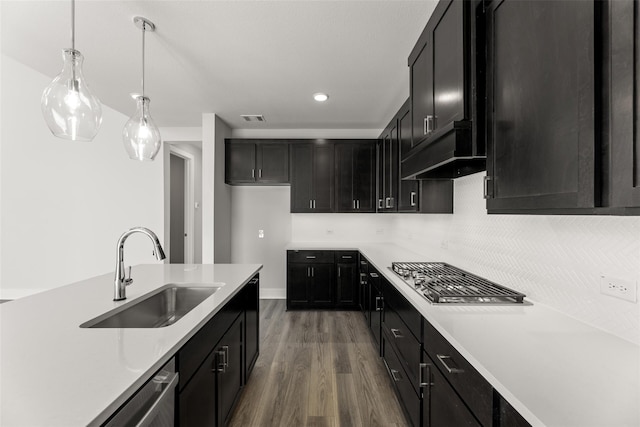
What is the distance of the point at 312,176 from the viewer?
446 cm

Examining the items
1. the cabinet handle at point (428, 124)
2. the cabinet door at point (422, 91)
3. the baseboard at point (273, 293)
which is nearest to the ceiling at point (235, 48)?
the cabinet door at point (422, 91)

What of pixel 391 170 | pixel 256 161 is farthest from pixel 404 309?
pixel 256 161

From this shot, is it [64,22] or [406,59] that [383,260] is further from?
[64,22]

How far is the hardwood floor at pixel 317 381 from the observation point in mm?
2074

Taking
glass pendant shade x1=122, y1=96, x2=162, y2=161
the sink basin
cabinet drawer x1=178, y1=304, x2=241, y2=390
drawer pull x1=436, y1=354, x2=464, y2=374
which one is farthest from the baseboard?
drawer pull x1=436, y1=354, x2=464, y2=374

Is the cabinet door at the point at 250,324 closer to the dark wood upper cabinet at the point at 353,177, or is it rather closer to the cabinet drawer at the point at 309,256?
the cabinet drawer at the point at 309,256

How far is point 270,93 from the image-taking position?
3254mm

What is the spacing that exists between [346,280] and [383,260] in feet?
4.41

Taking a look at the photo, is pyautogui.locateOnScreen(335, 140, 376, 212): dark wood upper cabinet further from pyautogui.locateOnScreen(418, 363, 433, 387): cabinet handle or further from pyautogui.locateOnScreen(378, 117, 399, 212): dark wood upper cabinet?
pyautogui.locateOnScreen(418, 363, 433, 387): cabinet handle

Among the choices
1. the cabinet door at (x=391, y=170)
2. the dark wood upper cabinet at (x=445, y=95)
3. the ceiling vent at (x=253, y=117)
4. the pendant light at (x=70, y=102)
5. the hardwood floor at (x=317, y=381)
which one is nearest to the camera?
the dark wood upper cabinet at (x=445, y=95)

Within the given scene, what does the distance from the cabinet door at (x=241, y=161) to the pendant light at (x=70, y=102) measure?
2787 millimetres

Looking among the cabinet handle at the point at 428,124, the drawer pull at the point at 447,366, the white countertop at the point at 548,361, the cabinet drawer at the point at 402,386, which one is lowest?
the cabinet drawer at the point at 402,386

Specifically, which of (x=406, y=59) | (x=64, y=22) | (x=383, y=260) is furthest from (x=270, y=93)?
(x=383, y=260)

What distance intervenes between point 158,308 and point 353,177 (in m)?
3.15
